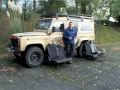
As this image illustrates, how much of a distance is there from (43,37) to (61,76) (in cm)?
226

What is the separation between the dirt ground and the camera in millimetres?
9039

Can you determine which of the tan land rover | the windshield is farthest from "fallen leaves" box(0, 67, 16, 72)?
the windshield

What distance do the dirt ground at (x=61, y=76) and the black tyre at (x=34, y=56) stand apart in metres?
0.24

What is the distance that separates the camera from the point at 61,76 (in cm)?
1026

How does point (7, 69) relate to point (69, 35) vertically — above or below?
below

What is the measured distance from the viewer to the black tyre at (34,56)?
37.2 ft

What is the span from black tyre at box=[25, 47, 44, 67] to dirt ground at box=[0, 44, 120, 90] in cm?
24

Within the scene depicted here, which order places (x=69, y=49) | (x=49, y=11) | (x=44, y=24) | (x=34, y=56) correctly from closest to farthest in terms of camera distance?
(x=34, y=56) < (x=69, y=49) < (x=44, y=24) < (x=49, y=11)

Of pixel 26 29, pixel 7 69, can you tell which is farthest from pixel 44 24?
pixel 26 29

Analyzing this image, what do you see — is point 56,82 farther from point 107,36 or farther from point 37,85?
point 107,36

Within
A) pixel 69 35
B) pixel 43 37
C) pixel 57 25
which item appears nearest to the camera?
pixel 43 37

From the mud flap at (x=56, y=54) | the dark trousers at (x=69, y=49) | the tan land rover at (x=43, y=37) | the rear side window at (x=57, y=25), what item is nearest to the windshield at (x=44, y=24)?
the tan land rover at (x=43, y=37)

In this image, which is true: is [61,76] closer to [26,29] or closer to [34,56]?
[34,56]

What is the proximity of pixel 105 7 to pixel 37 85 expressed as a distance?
16982 mm
